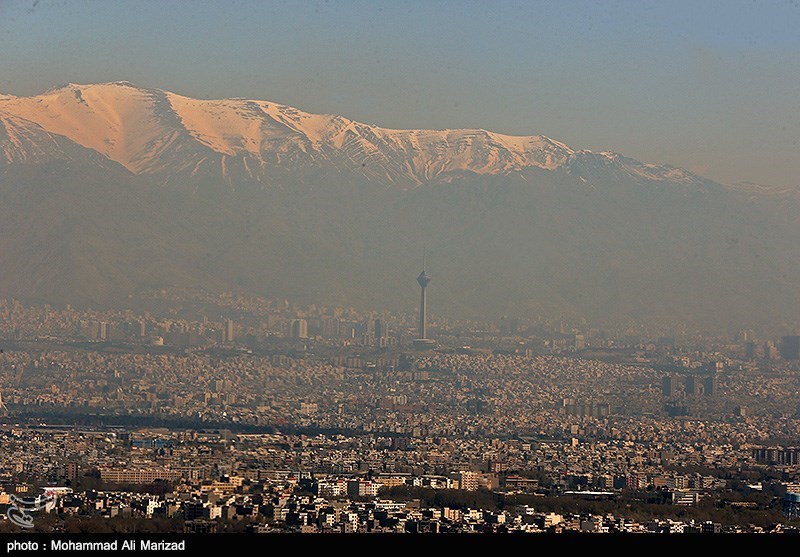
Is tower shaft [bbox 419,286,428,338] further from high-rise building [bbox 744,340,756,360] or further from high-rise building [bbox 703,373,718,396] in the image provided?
high-rise building [bbox 703,373,718,396]

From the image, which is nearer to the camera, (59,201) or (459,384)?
(459,384)

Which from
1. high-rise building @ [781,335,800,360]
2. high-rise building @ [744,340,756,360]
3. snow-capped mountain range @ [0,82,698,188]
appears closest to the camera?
high-rise building @ [781,335,800,360]

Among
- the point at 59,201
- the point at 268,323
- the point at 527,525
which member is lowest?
the point at 527,525

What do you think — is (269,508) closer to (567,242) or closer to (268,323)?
(268,323)

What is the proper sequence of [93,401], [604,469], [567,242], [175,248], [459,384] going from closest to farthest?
[604,469]
[93,401]
[459,384]
[175,248]
[567,242]

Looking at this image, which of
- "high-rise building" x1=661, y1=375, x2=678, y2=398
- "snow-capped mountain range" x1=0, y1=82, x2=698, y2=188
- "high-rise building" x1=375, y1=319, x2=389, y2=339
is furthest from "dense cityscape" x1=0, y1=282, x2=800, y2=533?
"snow-capped mountain range" x1=0, y1=82, x2=698, y2=188

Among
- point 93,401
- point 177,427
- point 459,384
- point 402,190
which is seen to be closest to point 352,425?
point 177,427

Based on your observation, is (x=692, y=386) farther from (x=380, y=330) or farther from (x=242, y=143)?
(x=242, y=143)
